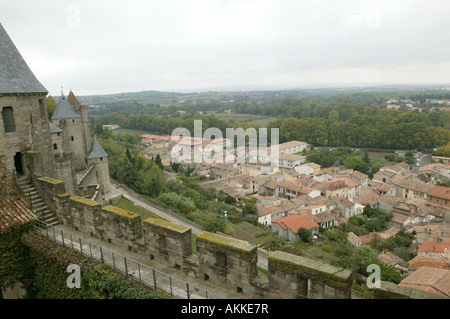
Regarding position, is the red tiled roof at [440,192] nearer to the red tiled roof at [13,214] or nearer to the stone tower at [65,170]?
the stone tower at [65,170]

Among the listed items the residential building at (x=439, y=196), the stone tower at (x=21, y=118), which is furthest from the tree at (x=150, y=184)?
the residential building at (x=439, y=196)

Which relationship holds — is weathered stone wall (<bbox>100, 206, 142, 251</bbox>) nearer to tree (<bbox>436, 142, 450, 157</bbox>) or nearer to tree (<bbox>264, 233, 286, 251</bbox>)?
tree (<bbox>264, 233, 286, 251</bbox>)

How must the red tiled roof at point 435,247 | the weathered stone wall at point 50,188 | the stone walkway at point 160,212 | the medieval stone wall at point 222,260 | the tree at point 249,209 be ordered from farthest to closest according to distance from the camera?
the tree at point 249,209 < the red tiled roof at point 435,247 < the stone walkway at point 160,212 < the weathered stone wall at point 50,188 < the medieval stone wall at point 222,260

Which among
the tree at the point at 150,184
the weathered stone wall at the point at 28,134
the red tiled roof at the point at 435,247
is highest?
the weathered stone wall at the point at 28,134

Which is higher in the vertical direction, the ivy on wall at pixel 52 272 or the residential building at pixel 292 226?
the ivy on wall at pixel 52 272

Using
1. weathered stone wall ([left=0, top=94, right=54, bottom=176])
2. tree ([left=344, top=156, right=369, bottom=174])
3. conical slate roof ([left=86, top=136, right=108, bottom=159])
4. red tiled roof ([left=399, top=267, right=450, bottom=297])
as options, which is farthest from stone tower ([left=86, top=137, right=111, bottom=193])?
tree ([left=344, top=156, right=369, bottom=174])

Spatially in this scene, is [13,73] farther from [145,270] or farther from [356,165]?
[356,165]

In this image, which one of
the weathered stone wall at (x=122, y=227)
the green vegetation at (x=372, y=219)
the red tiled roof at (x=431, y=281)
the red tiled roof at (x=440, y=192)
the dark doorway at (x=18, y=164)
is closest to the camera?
the weathered stone wall at (x=122, y=227)
